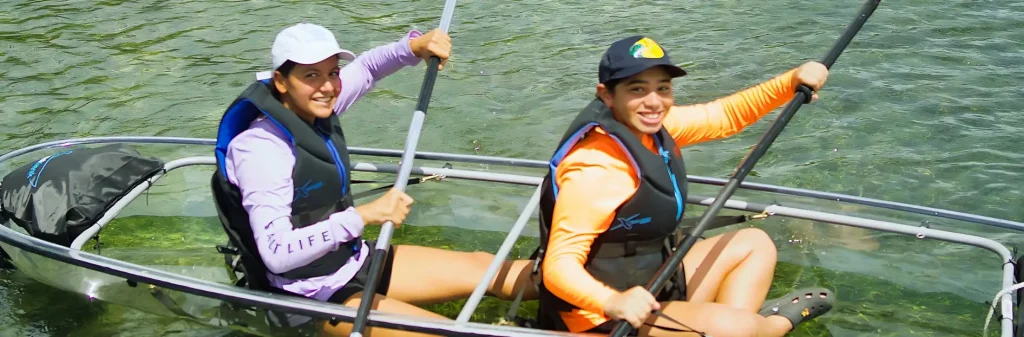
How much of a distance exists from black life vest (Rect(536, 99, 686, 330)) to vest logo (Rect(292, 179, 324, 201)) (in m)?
0.69

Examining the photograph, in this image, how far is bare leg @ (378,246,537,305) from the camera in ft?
10.3

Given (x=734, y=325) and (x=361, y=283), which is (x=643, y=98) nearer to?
(x=734, y=325)

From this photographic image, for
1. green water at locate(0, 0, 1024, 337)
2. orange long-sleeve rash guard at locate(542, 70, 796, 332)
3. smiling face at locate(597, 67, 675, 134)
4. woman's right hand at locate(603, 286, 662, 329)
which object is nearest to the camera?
woman's right hand at locate(603, 286, 662, 329)

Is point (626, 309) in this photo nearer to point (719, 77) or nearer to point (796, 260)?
point (796, 260)

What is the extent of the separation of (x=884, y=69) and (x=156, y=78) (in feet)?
16.8

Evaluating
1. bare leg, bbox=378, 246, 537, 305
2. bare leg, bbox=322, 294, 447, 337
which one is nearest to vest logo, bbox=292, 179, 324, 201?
bare leg, bbox=322, 294, 447, 337

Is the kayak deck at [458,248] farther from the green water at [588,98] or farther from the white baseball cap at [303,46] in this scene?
the white baseball cap at [303,46]

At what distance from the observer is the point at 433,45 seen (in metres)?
3.32

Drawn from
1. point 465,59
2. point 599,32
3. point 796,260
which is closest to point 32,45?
point 465,59

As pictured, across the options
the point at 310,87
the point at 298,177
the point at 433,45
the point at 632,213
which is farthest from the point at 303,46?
the point at 632,213

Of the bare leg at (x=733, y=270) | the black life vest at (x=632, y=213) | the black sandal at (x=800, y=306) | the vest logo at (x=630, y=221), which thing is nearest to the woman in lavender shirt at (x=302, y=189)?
the black life vest at (x=632, y=213)

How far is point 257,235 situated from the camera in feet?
8.43

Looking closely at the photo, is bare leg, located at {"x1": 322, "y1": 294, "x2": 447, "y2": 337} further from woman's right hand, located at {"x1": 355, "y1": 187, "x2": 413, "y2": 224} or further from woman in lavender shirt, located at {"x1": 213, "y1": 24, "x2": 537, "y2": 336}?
woman's right hand, located at {"x1": 355, "y1": 187, "x2": 413, "y2": 224}

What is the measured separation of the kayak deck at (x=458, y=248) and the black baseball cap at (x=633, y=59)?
29.4 inches
